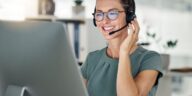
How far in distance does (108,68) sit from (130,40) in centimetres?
16

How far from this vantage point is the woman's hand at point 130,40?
50.1 inches

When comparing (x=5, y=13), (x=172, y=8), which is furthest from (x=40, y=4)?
(x=172, y=8)

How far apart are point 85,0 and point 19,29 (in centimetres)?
301

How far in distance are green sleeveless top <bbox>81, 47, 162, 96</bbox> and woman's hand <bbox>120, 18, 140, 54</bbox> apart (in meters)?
0.05

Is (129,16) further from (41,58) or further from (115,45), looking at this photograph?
(41,58)

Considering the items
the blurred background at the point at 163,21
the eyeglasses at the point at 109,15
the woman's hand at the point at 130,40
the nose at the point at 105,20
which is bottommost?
the blurred background at the point at 163,21

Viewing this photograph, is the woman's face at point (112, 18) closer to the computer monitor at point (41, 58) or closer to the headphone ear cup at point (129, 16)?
the headphone ear cup at point (129, 16)

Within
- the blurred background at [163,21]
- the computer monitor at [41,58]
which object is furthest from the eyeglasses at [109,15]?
the blurred background at [163,21]

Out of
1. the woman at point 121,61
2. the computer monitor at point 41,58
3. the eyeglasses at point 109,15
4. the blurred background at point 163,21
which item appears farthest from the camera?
the blurred background at point 163,21

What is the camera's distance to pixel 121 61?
125cm

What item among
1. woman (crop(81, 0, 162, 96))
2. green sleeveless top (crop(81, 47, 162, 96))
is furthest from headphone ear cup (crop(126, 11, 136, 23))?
green sleeveless top (crop(81, 47, 162, 96))

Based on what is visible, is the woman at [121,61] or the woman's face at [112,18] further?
the woman's face at [112,18]

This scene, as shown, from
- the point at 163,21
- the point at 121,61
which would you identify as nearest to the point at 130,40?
the point at 121,61

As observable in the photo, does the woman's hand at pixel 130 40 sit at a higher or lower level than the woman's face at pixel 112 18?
lower
